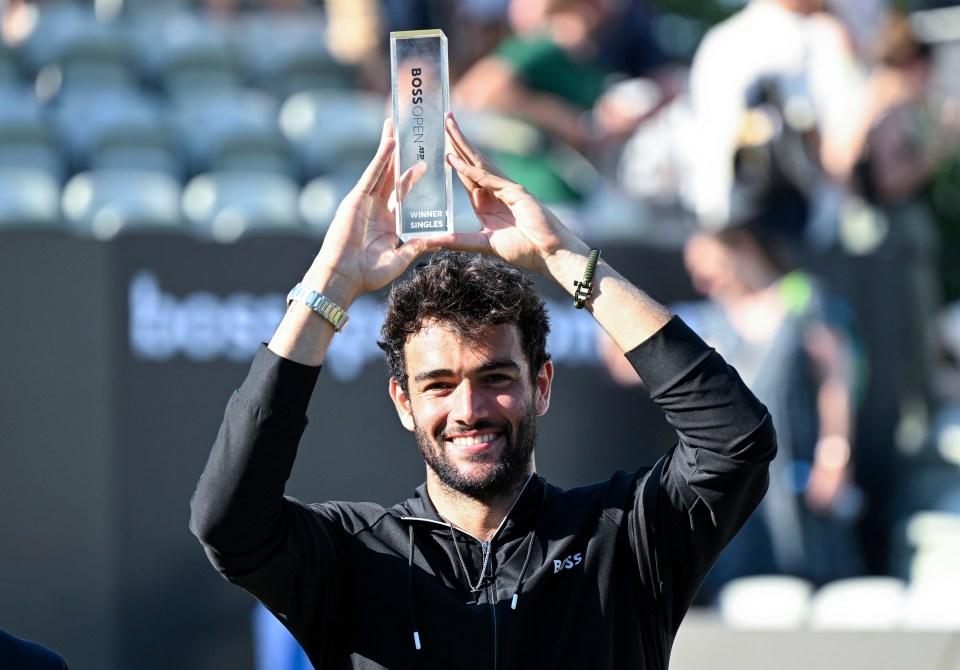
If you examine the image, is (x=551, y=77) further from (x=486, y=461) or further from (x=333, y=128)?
(x=486, y=461)

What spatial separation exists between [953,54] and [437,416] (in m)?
10.0

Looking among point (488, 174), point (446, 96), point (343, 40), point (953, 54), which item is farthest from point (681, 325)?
point (953, 54)

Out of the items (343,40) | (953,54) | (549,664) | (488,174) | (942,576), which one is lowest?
(942,576)

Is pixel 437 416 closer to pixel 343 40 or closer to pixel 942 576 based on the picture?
pixel 942 576

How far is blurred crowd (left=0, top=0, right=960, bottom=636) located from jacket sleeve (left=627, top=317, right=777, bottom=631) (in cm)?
314

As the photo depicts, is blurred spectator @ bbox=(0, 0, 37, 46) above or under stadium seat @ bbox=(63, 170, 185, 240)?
above

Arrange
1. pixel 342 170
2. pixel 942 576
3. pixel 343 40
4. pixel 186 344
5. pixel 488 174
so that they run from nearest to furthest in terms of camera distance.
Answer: pixel 488 174
pixel 186 344
pixel 942 576
pixel 342 170
pixel 343 40

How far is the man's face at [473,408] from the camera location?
2205mm

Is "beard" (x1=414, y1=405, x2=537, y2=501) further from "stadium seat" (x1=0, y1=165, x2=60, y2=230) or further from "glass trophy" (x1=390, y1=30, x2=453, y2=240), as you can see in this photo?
"stadium seat" (x1=0, y1=165, x2=60, y2=230)

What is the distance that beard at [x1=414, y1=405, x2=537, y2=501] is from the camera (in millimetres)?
2213

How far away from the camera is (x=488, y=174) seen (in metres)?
2.28

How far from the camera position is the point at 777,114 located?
6074 millimetres

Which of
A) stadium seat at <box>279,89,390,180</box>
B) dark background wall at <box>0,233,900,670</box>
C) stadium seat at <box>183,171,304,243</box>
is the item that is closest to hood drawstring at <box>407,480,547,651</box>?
dark background wall at <box>0,233,900,670</box>

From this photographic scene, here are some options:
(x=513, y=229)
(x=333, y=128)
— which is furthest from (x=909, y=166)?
(x=513, y=229)
